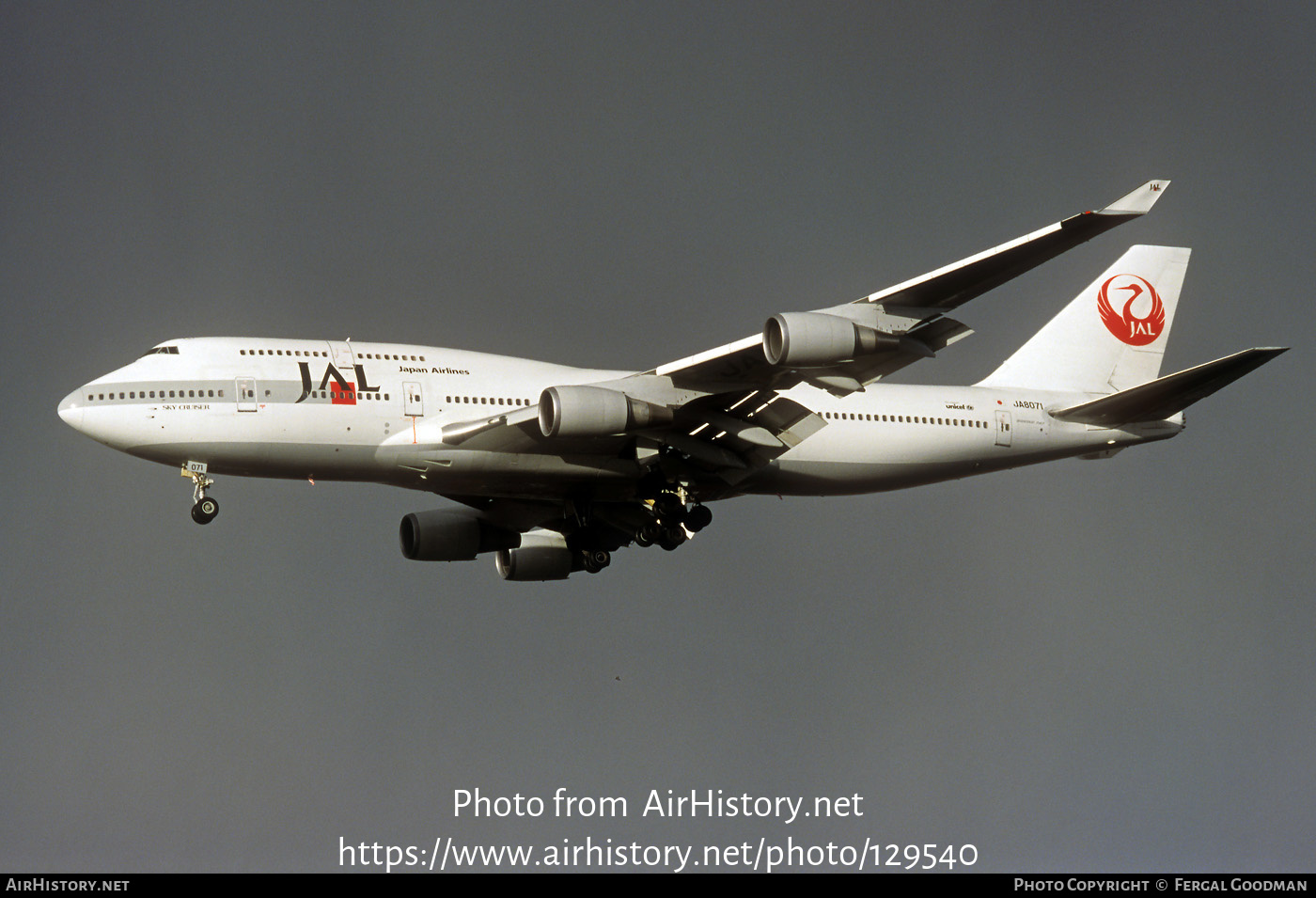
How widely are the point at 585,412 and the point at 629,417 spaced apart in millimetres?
1217

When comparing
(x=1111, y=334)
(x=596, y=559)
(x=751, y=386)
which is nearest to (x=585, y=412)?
(x=751, y=386)

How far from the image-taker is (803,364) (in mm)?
32469

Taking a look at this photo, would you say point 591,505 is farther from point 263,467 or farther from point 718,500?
point 263,467

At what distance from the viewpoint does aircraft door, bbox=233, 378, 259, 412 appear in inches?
1390

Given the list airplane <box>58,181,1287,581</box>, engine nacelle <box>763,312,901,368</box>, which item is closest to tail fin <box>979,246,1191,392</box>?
airplane <box>58,181,1287,581</box>

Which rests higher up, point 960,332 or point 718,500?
point 960,332

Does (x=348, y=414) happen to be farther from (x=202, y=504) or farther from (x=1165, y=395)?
(x=1165, y=395)

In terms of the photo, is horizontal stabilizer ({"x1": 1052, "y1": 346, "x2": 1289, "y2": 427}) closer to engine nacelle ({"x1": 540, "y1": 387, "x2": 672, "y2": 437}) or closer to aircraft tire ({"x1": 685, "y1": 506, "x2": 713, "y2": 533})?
aircraft tire ({"x1": 685, "y1": 506, "x2": 713, "y2": 533})

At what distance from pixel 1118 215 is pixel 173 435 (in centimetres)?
2088

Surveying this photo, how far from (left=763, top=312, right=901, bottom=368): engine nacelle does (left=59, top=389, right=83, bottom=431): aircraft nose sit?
51.7 ft

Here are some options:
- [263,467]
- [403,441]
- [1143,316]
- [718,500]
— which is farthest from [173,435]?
[1143,316]

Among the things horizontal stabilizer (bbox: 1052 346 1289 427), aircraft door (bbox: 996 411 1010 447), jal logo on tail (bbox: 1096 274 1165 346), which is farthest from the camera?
jal logo on tail (bbox: 1096 274 1165 346)

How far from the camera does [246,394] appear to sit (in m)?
35.4

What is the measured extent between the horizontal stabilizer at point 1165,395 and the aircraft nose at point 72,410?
2446cm
